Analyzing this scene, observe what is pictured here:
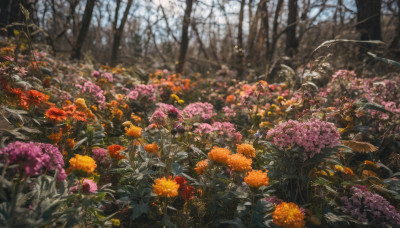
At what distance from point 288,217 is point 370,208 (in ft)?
2.57

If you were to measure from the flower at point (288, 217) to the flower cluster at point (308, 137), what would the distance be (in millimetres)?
410

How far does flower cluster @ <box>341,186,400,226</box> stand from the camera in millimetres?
1697

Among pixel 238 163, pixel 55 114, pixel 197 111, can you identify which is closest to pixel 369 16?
pixel 197 111

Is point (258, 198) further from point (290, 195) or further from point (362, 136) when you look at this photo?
point (362, 136)

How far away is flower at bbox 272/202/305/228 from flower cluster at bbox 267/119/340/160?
16.1 inches

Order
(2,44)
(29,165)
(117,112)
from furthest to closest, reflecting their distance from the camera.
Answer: (2,44) < (117,112) < (29,165)

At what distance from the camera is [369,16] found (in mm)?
6043

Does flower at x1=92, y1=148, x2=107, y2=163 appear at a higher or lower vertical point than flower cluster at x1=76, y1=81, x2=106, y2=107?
lower

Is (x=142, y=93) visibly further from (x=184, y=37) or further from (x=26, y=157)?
(x=184, y=37)

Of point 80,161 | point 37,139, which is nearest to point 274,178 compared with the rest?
point 80,161

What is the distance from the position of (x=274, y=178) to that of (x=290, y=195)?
181 mm

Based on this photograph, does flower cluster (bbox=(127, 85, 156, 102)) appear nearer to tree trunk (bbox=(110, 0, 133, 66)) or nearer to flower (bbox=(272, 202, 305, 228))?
flower (bbox=(272, 202, 305, 228))

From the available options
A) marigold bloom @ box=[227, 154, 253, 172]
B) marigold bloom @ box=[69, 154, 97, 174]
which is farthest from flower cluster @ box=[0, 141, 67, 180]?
marigold bloom @ box=[227, 154, 253, 172]

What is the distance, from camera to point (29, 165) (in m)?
1.22
